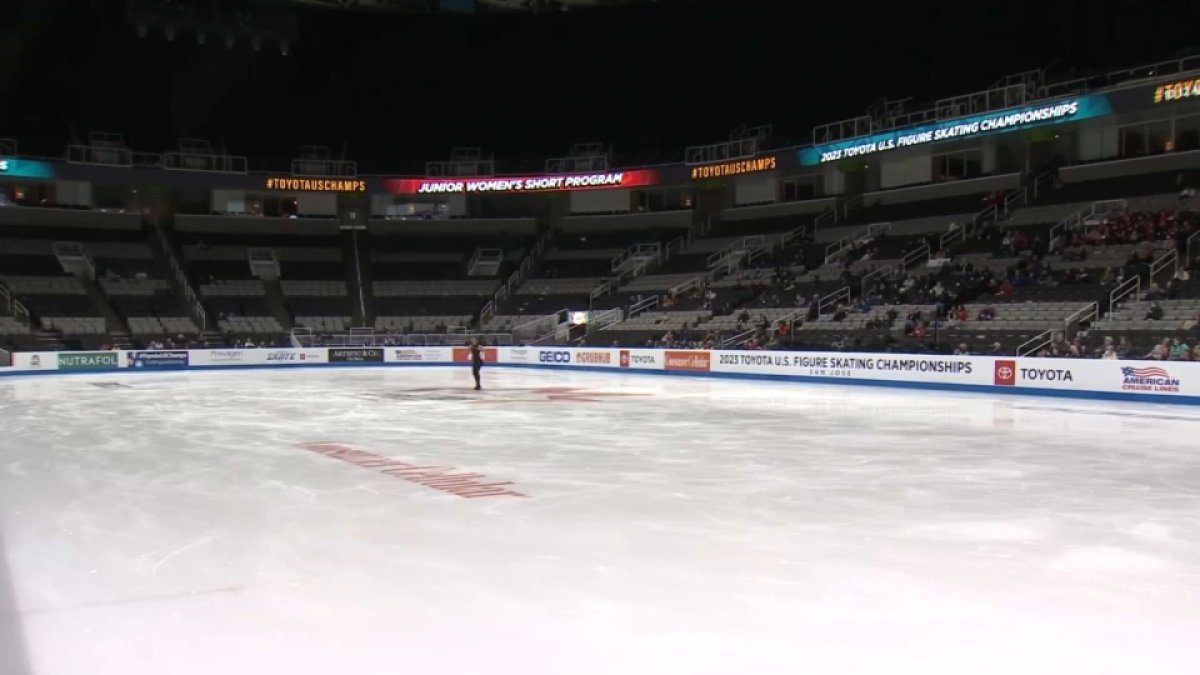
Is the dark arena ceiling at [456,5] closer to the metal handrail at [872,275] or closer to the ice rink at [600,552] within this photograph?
the metal handrail at [872,275]

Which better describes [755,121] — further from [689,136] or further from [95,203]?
[95,203]

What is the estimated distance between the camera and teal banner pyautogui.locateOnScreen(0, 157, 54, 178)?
40.3 metres

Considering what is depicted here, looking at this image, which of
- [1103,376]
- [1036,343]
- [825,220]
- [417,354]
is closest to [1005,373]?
[1036,343]

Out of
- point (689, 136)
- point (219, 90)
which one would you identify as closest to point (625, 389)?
point (689, 136)

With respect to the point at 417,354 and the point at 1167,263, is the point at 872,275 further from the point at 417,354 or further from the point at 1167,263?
the point at 417,354

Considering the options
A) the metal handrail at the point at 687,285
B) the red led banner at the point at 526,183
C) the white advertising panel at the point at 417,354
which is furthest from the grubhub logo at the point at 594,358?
the red led banner at the point at 526,183

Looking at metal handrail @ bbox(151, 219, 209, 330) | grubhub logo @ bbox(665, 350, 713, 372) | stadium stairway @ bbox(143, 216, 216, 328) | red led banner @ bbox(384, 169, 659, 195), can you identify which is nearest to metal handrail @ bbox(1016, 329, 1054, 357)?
grubhub logo @ bbox(665, 350, 713, 372)

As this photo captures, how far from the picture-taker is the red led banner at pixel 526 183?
45.3m

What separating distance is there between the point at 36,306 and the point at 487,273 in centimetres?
2024

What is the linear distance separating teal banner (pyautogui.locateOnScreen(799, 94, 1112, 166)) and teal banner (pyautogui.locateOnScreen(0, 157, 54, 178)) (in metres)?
32.4

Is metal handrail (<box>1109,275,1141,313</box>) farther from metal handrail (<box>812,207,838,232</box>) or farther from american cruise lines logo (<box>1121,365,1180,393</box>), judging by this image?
metal handrail (<box>812,207,838,232</box>)

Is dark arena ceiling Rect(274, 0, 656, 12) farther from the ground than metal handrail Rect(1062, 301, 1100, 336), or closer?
farther from the ground

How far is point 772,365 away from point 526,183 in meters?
20.9

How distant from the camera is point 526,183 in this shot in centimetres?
4638
